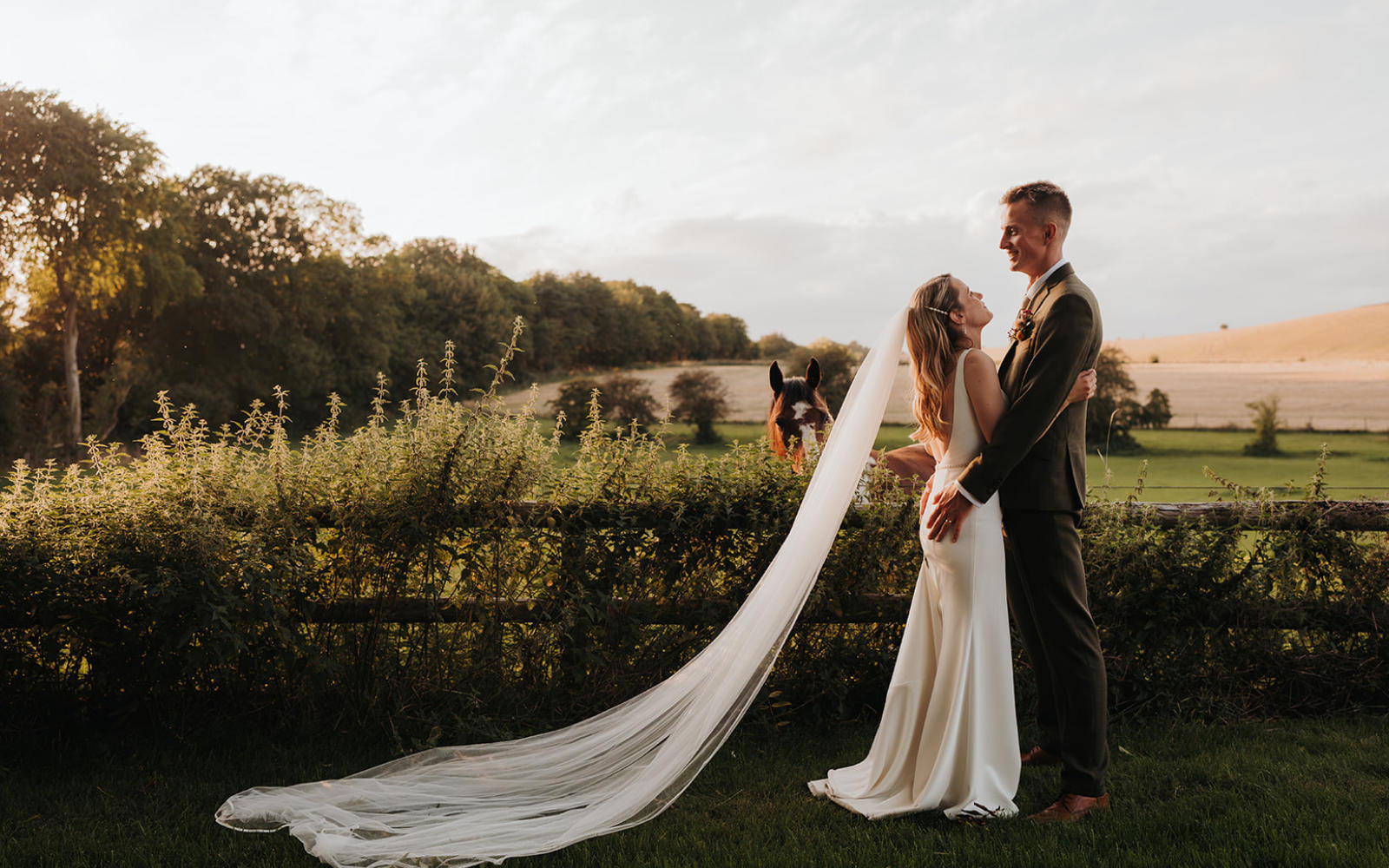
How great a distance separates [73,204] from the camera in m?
32.6

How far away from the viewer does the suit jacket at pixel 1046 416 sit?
3457mm

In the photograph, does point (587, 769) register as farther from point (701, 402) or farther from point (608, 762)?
point (701, 402)

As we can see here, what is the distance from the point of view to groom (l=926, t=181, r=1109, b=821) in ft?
11.4

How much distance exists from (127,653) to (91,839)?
1.03 meters

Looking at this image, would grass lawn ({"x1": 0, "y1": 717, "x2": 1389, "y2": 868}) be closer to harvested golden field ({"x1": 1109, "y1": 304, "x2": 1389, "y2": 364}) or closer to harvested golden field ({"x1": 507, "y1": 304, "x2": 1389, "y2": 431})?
harvested golden field ({"x1": 507, "y1": 304, "x2": 1389, "y2": 431})

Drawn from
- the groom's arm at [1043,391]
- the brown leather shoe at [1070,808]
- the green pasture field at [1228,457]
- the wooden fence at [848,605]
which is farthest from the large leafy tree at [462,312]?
the brown leather shoe at [1070,808]

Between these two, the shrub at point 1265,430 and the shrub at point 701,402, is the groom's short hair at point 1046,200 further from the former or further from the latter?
the shrub at point 1265,430

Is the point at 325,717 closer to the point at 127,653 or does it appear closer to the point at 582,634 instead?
the point at 127,653

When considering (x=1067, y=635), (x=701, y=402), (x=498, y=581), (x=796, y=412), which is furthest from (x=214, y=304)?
(x=1067, y=635)

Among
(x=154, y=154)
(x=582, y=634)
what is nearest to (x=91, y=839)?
(x=582, y=634)

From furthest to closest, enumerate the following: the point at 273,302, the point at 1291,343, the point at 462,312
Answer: the point at 1291,343
the point at 462,312
the point at 273,302

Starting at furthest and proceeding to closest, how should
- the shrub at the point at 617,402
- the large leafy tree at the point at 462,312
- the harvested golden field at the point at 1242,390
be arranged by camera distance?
the large leafy tree at the point at 462,312
the harvested golden field at the point at 1242,390
the shrub at the point at 617,402

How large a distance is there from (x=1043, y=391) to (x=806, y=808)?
6.41ft

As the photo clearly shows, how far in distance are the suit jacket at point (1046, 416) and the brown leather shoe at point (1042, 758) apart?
4.06ft
